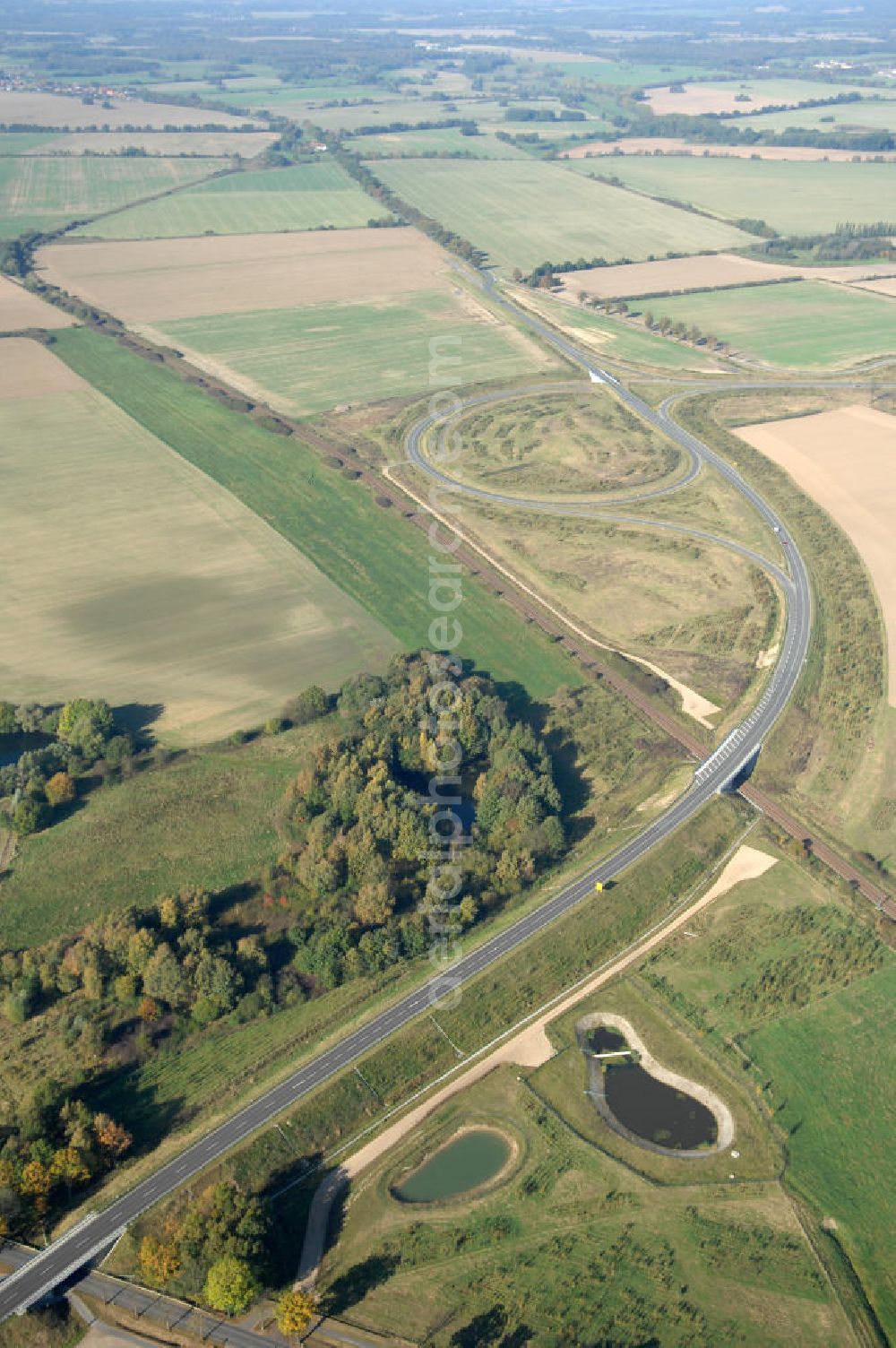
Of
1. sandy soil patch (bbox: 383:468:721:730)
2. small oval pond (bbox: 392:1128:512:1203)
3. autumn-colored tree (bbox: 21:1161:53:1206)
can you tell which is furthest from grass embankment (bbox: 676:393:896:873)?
autumn-colored tree (bbox: 21:1161:53:1206)

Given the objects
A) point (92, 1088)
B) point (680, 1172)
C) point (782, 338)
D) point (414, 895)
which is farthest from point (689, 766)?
point (782, 338)

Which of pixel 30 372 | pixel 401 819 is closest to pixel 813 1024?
pixel 401 819

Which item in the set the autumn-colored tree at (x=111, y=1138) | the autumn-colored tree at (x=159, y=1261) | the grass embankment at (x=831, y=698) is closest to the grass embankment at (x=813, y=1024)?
the grass embankment at (x=831, y=698)

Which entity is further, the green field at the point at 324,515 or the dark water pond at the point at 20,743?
the green field at the point at 324,515

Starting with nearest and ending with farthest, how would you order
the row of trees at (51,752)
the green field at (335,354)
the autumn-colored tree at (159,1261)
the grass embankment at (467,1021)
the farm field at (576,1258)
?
the farm field at (576,1258) → the autumn-colored tree at (159,1261) → the grass embankment at (467,1021) → the row of trees at (51,752) → the green field at (335,354)

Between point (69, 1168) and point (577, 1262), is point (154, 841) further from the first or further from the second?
point (577, 1262)

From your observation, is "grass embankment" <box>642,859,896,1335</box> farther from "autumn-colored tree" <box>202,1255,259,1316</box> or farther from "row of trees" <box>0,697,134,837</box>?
"row of trees" <box>0,697,134,837</box>

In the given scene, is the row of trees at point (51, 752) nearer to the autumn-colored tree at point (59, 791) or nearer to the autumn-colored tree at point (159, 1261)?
the autumn-colored tree at point (59, 791)
